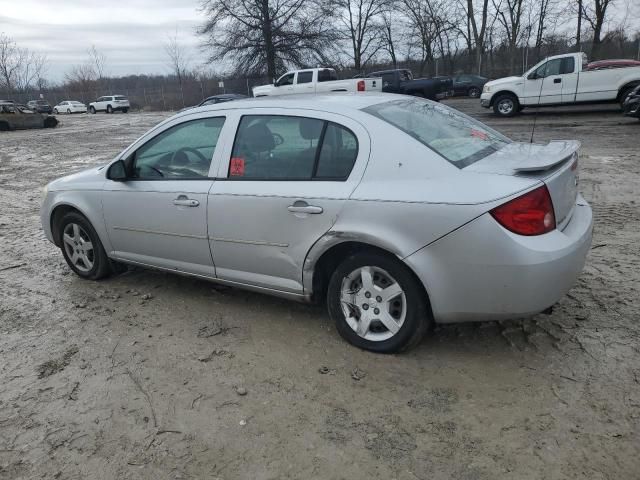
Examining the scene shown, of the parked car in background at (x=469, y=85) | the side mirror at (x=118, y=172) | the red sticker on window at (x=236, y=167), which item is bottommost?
the parked car in background at (x=469, y=85)

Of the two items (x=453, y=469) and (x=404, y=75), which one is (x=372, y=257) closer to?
(x=453, y=469)

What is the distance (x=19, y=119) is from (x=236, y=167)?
3045 centimetres

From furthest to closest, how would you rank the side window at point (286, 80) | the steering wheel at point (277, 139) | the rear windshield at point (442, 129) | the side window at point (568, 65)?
the side window at point (286, 80), the side window at point (568, 65), the steering wheel at point (277, 139), the rear windshield at point (442, 129)

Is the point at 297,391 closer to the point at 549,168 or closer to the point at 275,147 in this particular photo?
the point at 275,147

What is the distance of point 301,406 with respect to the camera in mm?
2953

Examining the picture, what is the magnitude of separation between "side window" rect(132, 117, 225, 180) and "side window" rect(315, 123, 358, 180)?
96cm

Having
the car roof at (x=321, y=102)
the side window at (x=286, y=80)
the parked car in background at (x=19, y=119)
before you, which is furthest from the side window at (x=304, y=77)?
the car roof at (x=321, y=102)

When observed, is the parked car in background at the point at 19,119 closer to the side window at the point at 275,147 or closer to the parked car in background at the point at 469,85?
the parked car in background at the point at 469,85

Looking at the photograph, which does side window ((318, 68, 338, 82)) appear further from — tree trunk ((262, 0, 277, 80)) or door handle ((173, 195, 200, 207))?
door handle ((173, 195, 200, 207))

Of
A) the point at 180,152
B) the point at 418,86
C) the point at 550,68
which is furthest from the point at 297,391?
the point at 418,86

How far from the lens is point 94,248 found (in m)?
4.86

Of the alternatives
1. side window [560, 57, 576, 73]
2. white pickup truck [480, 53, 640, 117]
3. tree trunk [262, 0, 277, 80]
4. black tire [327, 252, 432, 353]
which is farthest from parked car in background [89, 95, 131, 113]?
black tire [327, 252, 432, 353]

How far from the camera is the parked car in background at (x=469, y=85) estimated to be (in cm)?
3114

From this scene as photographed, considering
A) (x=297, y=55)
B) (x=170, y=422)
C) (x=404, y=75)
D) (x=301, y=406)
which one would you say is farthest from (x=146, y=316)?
(x=297, y=55)
